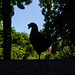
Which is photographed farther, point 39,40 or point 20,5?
point 20,5

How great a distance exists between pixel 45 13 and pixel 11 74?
4.68m

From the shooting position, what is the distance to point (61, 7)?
564cm

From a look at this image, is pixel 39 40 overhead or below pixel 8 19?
below

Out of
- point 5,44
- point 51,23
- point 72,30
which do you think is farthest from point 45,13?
point 5,44

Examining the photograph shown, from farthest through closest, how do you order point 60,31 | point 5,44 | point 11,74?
point 5,44 < point 60,31 < point 11,74

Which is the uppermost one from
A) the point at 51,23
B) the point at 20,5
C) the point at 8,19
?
the point at 20,5

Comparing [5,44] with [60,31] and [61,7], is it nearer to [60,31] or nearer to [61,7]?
[60,31]

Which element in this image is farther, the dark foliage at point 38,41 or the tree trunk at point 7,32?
the tree trunk at point 7,32

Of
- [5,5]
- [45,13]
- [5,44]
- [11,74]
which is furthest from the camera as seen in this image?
[5,5]

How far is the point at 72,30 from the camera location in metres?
4.91

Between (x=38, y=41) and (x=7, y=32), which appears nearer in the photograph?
(x=38, y=41)

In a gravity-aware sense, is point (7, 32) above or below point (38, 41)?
above

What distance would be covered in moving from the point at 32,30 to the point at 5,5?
3.86 metres

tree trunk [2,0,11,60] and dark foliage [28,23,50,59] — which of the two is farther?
tree trunk [2,0,11,60]
